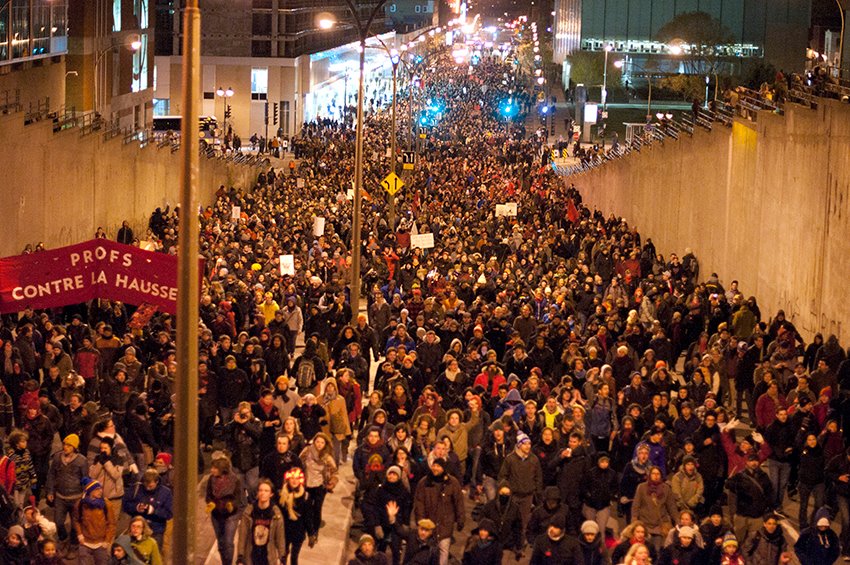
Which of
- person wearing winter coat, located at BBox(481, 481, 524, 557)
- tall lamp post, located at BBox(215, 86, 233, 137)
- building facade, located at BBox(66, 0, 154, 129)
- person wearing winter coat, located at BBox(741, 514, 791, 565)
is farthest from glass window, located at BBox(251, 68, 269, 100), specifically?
person wearing winter coat, located at BBox(741, 514, 791, 565)

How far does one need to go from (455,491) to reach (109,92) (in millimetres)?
48558

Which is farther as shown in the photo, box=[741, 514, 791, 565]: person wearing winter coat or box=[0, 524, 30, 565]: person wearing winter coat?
box=[741, 514, 791, 565]: person wearing winter coat

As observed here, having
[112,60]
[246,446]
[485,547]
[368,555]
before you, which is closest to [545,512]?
[485,547]

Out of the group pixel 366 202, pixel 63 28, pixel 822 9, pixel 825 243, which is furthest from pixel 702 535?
pixel 822 9

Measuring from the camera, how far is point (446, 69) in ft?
431

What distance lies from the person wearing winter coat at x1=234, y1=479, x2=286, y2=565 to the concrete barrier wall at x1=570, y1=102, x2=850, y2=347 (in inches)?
506

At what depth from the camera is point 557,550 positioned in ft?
41.0

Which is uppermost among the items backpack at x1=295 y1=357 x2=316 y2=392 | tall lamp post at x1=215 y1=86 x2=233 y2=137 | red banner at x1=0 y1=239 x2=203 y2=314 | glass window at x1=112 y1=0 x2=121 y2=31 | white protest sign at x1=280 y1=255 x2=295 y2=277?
glass window at x1=112 y1=0 x2=121 y2=31

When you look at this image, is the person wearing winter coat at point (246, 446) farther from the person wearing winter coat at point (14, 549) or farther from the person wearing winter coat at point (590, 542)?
the person wearing winter coat at point (590, 542)

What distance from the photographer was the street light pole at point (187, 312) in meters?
10.4

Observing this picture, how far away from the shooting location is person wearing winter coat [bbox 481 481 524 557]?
46.4 feet

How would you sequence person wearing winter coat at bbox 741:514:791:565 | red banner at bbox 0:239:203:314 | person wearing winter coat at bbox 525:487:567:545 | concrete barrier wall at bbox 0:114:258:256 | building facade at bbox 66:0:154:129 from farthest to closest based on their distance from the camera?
1. building facade at bbox 66:0:154:129
2. concrete barrier wall at bbox 0:114:258:256
3. red banner at bbox 0:239:203:314
4. person wearing winter coat at bbox 525:487:567:545
5. person wearing winter coat at bbox 741:514:791:565

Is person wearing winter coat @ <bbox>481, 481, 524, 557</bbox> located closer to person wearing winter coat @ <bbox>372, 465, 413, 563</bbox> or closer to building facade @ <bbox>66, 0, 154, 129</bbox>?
person wearing winter coat @ <bbox>372, 465, 413, 563</bbox>

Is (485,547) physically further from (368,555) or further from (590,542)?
(368,555)
